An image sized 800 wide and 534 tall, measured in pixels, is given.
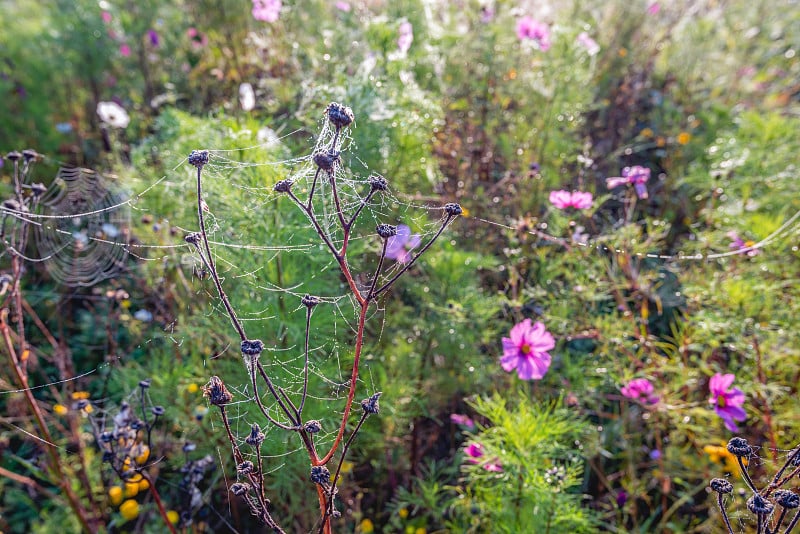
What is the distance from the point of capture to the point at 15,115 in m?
2.97

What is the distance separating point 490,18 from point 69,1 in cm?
212

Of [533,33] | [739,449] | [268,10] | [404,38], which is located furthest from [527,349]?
[268,10]

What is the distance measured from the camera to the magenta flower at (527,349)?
1.35 m

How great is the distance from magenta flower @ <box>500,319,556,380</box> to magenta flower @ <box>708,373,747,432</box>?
15.1 inches

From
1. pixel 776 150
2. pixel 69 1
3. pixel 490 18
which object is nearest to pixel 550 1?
pixel 490 18

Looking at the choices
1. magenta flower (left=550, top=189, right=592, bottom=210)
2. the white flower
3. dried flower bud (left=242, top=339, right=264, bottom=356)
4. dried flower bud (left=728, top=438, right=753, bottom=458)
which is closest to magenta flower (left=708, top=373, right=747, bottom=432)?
magenta flower (left=550, top=189, right=592, bottom=210)

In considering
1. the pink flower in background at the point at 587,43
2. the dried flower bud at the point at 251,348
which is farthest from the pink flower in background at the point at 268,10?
the dried flower bud at the point at 251,348

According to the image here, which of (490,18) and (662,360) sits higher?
(490,18)

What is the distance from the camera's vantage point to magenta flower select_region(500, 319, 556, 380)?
4.42 feet

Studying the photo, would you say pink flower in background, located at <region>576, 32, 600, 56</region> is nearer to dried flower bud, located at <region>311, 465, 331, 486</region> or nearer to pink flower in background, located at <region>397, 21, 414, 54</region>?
pink flower in background, located at <region>397, 21, 414, 54</region>

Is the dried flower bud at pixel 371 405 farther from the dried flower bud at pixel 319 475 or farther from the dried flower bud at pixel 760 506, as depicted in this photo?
the dried flower bud at pixel 760 506

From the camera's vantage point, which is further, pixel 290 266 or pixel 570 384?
pixel 570 384

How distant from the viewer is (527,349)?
137cm

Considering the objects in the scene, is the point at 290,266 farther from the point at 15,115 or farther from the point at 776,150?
the point at 15,115
